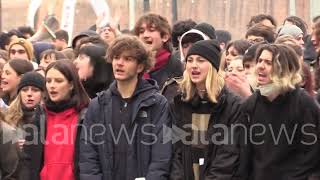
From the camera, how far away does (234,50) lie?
985 cm

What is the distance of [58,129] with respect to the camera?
791 centimetres

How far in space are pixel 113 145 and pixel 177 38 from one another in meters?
2.88

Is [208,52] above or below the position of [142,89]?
above

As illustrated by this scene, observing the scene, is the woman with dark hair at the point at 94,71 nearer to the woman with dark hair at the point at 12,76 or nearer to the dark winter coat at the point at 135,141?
the dark winter coat at the point at 135,141

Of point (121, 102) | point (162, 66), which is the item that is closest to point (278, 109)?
point (121, 102)

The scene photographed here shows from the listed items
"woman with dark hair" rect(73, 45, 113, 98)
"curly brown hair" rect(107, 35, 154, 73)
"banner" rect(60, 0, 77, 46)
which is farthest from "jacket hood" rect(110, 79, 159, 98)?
"banner" rect(60, 0, 77, 46)

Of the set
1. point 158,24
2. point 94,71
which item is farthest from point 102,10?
point 94,71

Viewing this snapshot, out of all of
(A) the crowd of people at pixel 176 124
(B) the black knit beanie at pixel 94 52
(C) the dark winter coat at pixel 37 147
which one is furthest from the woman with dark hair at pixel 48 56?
(C) the dark winter coat at pixel 37 147

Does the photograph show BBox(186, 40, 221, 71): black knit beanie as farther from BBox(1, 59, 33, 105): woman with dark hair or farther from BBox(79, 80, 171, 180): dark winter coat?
BBox(1, 59, 33, 105): woman with dark hair

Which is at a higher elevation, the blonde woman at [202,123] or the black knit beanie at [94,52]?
the black knit beanie at [94,52]

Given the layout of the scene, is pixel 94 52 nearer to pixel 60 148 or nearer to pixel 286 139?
pixel 60 148

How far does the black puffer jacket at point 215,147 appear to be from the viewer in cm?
740

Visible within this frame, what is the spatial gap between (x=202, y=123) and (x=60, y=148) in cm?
123

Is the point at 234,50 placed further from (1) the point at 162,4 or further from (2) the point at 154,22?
(1) the point at 162,4
